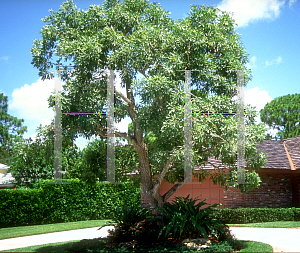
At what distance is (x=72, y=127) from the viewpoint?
10.2 metres

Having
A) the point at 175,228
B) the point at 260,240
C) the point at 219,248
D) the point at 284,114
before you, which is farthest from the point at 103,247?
the point at 284,114

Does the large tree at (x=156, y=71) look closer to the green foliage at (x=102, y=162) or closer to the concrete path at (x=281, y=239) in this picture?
the green foliage at (x=102, y=162)

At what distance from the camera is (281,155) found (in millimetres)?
21469

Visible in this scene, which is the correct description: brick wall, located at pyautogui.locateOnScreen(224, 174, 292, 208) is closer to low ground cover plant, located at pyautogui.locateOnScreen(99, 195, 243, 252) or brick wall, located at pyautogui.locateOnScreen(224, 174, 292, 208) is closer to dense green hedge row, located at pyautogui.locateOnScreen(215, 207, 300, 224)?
dense green hedge row, located at pyautogui.locateOnScreen(215, 207, 300, 224)

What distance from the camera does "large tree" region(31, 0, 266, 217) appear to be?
30.3 ft

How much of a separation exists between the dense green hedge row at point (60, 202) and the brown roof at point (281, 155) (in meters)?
5.67

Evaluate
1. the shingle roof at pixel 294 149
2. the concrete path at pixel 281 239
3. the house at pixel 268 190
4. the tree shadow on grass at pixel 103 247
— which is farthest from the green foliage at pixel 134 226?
the shingle roof at pixel 294 149

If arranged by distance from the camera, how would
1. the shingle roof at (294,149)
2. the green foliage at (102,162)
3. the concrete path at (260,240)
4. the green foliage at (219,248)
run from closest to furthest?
1. the green foliage at (219,248)
2. the concrete path at (260,240)
3. the green foliage at (102,162)
4. the shingle roof at (294,149)

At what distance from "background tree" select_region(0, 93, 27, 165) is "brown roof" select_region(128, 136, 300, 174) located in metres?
29.8

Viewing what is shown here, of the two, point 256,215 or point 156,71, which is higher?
point 156,71

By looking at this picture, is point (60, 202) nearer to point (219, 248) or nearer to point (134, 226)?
point (134, 226)

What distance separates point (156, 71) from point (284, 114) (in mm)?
Answer: 35334

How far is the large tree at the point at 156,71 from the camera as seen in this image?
30.3ft

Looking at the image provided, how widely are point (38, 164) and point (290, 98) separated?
105 feet
